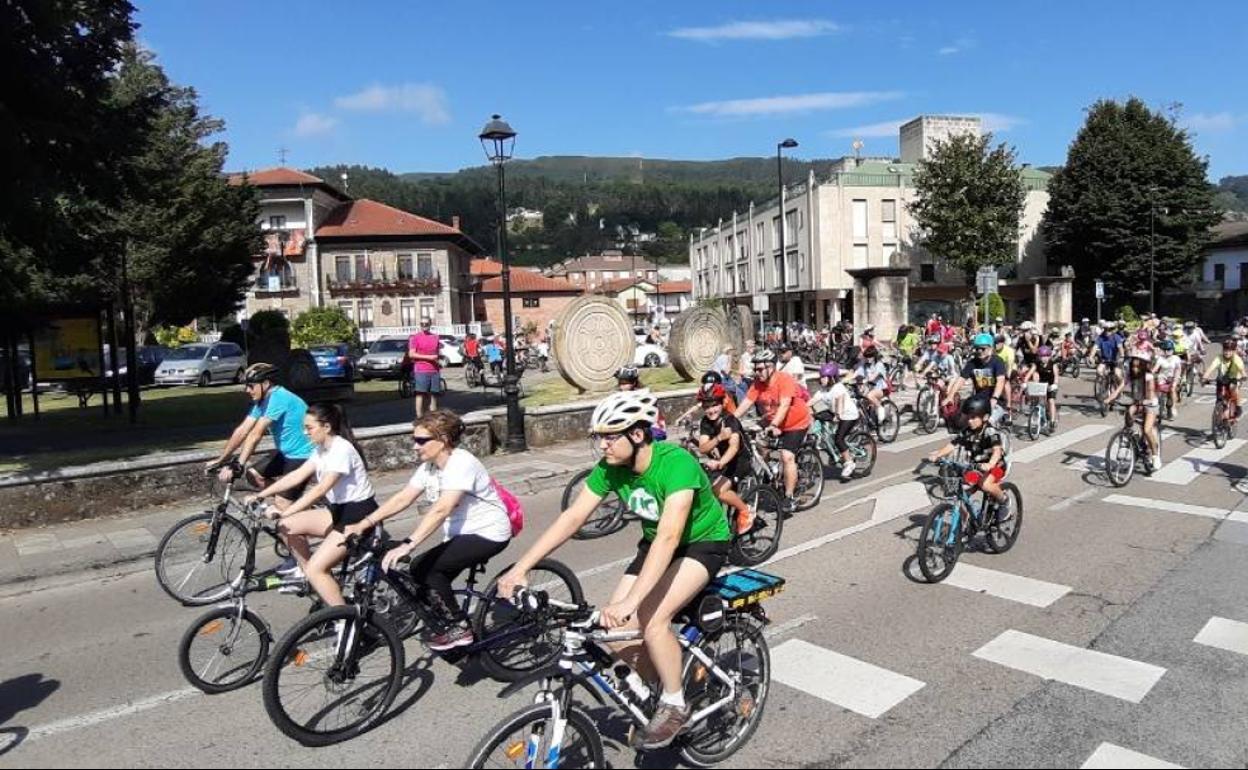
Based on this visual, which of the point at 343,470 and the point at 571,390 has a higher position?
the point at 343,470

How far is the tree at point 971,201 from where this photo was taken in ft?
165

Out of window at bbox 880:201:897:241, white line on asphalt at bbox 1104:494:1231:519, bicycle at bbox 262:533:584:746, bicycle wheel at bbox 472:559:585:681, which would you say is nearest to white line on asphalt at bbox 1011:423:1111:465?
white line on asphalt at bbox 1104:494:1231:519

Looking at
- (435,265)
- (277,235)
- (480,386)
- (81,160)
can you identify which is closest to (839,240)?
(435,265)

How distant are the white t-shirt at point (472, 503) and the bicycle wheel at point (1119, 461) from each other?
9185mm

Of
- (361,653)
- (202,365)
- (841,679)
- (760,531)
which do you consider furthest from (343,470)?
(202,365)

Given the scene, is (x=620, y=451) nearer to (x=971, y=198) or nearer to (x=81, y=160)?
(x=81, y=160)

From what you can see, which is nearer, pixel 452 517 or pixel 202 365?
pixel 452 517

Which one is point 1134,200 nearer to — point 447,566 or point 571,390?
point 571,390

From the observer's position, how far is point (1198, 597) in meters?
7.02

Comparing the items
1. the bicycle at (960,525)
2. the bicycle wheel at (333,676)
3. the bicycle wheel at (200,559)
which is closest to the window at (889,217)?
the bicycle at (960,525)

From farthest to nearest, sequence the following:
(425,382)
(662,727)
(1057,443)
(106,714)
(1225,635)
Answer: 1. (425,382)
2. (1057,443)
3. (1225,635)
4. (106,714)
5. (662,727)

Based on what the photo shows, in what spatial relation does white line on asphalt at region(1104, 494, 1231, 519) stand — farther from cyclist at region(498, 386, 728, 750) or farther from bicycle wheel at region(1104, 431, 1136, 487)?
cyclist at region(498, 386, 728, 750)

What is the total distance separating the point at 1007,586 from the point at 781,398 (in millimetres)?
3471

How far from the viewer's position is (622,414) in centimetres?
416
